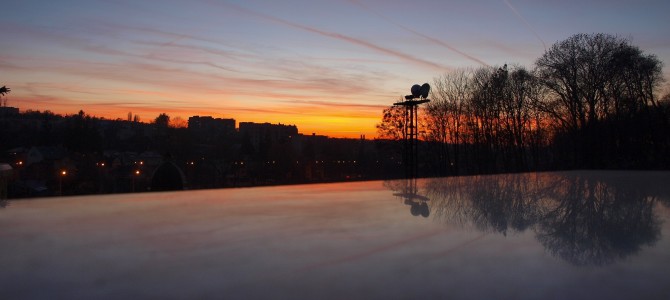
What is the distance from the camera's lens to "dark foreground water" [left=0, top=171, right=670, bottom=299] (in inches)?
62.5

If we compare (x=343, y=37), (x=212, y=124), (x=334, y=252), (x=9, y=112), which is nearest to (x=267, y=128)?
(x=212, y=124)

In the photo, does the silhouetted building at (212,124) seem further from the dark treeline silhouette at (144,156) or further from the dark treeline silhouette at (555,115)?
the dark treeline silhouette at (555,115)

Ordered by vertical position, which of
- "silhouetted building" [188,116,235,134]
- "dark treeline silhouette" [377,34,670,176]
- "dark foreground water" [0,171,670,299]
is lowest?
"dark foreground water" [0,171,670,299]

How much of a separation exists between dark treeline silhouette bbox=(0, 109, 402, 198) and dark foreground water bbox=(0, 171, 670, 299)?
16655 millimetres

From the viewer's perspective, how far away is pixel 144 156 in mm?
36500

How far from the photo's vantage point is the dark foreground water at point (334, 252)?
1.59m

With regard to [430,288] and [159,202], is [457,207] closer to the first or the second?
[430,288]

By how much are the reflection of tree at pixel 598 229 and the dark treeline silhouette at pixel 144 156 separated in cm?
1564

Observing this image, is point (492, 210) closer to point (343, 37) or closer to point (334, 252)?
point (334, 252)

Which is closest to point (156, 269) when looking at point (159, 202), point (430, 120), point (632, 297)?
point (632, 297)

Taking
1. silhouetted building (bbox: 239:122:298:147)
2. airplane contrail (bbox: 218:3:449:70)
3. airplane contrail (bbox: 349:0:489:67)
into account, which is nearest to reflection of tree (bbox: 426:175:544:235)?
airplane contrail (bbox: 349:0:489:67)

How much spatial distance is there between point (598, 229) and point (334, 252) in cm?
193

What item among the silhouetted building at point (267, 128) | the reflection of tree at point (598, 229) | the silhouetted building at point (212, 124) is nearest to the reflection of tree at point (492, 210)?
the reflection of tree at point (598, 229)

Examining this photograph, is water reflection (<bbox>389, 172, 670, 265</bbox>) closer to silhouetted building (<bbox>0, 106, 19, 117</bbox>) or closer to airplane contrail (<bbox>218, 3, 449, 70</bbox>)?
airplane contrail (<bbox>218, 3, 449, 70</bbox>)
